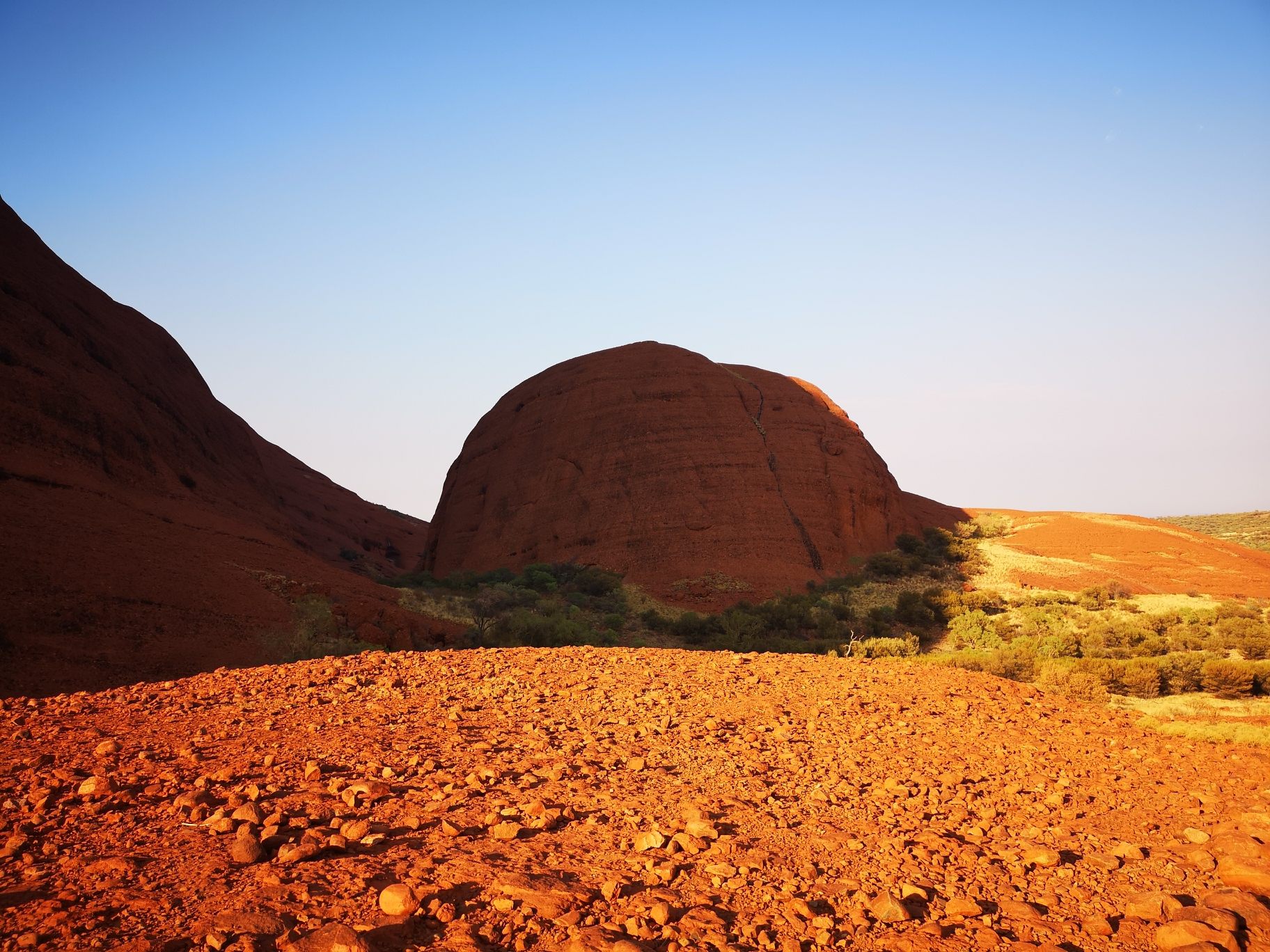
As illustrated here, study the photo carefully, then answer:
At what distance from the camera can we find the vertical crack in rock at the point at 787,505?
29.9 metres

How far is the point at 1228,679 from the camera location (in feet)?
37.8

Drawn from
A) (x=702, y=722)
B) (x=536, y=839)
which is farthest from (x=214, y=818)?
(x=702, y=722)

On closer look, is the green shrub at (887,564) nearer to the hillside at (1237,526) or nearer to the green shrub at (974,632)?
the green shrub at (974,632)

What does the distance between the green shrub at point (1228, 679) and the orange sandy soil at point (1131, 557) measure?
14.2 meters

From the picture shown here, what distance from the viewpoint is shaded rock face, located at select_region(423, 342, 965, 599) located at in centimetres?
2898

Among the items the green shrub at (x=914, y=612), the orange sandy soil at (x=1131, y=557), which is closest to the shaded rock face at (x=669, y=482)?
the green shrub at (x=914, y=612)

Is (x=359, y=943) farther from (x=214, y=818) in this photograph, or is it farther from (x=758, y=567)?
(x=758, y=567)

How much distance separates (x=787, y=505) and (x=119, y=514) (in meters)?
22.3

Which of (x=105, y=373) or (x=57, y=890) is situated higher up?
(x=105, y=373)

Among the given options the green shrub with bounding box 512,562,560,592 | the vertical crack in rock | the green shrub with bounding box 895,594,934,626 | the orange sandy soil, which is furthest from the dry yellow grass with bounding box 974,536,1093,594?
the green shrub with bounding box 512,562,560,592

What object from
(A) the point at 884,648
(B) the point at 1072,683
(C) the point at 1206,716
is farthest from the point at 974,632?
(C) the point at 1206,716

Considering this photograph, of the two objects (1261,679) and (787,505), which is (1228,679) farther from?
(787,505)

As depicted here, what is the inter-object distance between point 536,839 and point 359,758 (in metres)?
1.54

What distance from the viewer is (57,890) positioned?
9.89 feet
